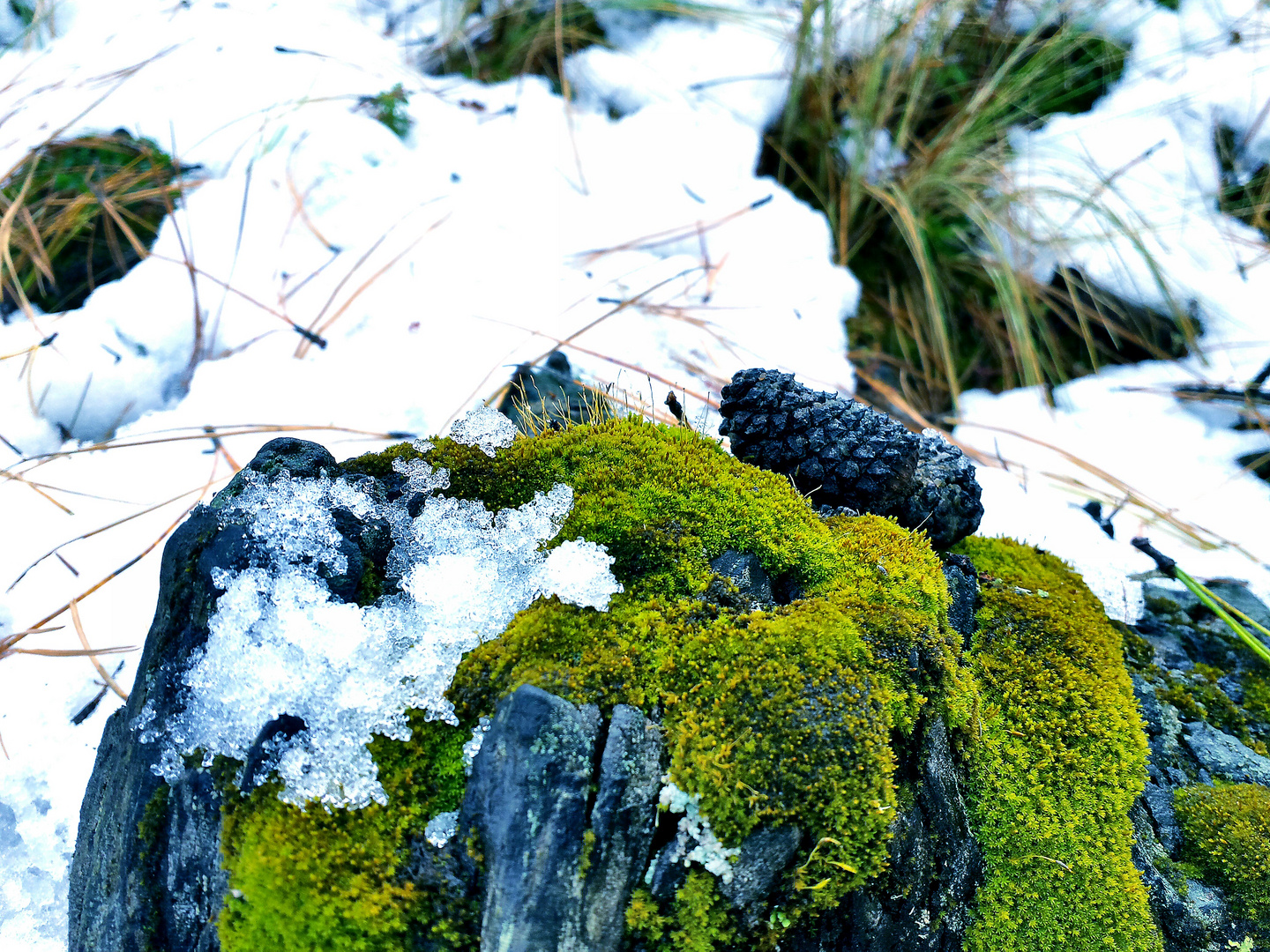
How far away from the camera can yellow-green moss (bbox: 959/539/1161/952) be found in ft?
5.04

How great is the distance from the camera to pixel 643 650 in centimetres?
148

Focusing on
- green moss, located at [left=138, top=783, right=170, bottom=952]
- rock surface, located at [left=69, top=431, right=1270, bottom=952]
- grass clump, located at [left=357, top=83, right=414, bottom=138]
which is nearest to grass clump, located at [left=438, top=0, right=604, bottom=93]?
grass clump, located at [left=357, top=83, right=414, bottom=138]

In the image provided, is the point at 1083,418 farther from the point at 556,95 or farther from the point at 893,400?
the point at 556,95

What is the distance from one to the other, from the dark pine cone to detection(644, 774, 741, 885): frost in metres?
0.92

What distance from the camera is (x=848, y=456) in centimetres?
198

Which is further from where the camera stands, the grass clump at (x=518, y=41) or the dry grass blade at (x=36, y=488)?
the grass clump at (x=518, y=41)

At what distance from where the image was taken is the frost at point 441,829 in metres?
1.33

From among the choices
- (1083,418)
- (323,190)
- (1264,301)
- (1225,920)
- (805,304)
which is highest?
(323,190)

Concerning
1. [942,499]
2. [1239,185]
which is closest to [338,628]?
[942,499]

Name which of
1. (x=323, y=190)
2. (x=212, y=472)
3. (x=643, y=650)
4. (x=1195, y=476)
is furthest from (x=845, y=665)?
(x=323, y=190)

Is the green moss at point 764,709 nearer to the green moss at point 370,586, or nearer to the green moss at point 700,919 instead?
the green moss at point 700,919

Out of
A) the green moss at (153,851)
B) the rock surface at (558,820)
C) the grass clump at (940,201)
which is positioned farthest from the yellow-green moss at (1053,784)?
the grass clump at (940,201)

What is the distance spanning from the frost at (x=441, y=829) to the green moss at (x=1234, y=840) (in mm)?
1555

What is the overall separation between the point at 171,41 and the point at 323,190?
1.24m
